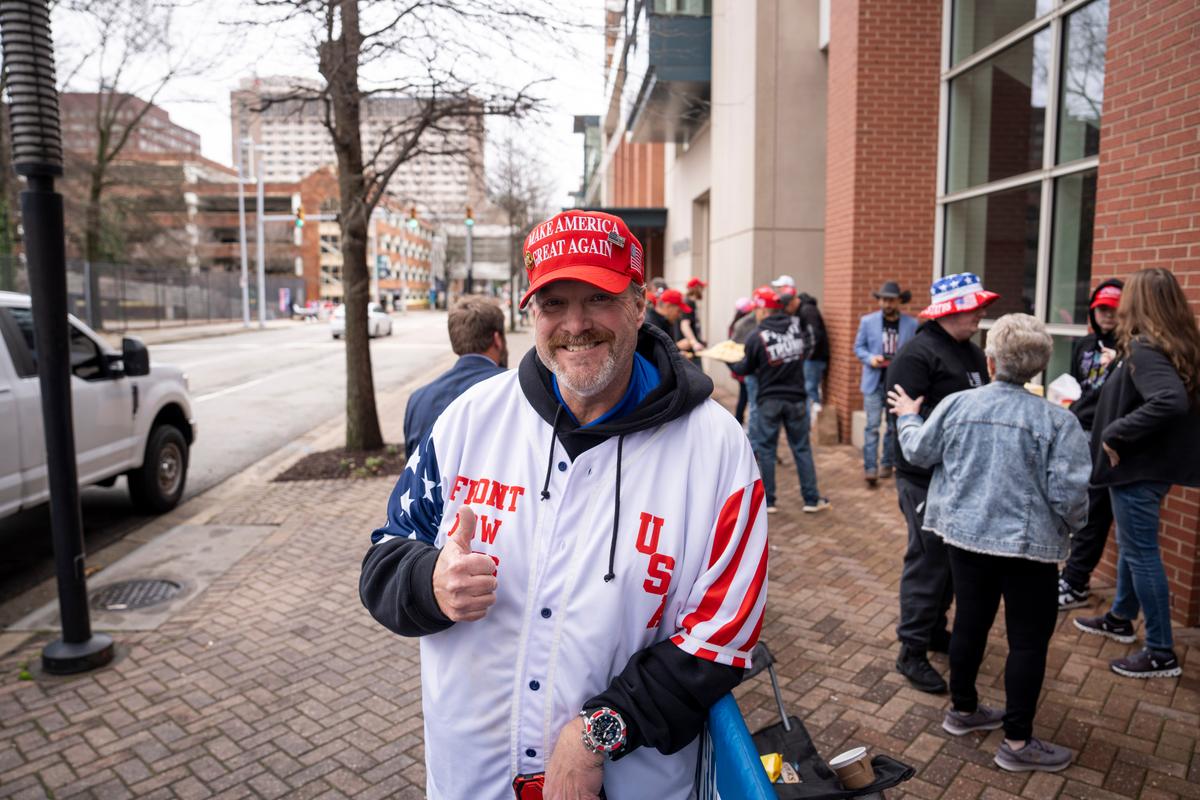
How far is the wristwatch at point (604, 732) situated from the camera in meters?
1.69

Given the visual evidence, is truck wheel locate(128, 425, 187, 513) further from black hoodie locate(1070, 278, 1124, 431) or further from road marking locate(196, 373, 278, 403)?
road marking locate(196, 373, 278, 403)

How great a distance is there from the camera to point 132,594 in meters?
5.66

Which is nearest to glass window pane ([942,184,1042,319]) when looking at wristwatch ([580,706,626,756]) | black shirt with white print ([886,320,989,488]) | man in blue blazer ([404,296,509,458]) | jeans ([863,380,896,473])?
jeans ([863,380,896,473])

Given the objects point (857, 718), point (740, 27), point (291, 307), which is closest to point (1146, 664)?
point (857, 718)

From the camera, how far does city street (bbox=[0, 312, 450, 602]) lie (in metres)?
7.14

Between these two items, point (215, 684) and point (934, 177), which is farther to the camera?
point (934, 177)

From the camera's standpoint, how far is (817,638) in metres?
4.73

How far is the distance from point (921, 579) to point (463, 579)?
3224 mm

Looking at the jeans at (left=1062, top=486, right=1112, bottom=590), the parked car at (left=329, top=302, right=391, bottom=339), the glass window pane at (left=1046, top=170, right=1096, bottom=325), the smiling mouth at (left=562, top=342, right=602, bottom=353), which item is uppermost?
the glass window pane at (left=1046, top=170, right=1096, bottom=325)

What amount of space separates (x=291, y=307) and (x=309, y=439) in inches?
2202

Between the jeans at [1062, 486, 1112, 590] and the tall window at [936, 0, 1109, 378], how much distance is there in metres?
2.27

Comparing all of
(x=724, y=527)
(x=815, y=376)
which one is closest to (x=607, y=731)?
(x=724, y=527)

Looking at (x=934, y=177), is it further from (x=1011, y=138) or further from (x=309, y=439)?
(x=309, y=439)

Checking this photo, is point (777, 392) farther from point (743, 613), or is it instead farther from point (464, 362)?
point (743, 613)
